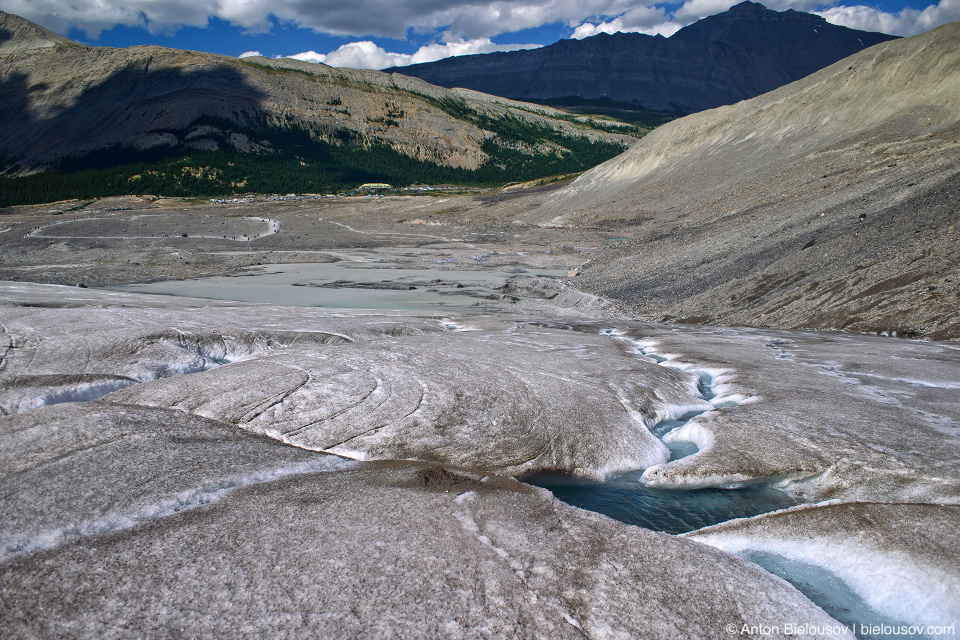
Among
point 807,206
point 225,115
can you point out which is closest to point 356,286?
point 807,206

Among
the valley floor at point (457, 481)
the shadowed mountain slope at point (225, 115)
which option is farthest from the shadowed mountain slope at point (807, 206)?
the shadowed mountain slope at point (225, 115)

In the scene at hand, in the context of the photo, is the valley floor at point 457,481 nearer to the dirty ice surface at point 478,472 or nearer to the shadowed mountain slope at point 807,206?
the dirty ice surface at point 478,472

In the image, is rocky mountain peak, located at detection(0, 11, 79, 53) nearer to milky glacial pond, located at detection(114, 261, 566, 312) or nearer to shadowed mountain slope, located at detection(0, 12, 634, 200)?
shadowed mountain slope, located at detection(0, 12, 634, 200)

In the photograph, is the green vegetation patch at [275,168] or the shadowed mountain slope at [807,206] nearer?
the shadowed mountain slope at [807,206]

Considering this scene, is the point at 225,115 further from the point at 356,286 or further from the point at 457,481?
the point at 457,481

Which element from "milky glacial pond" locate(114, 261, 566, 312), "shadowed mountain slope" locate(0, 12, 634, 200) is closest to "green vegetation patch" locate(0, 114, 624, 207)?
"shadowed mountain slope" locate(0, 12, 634, 200)

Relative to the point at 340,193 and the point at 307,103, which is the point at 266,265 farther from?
the point at 307,103
